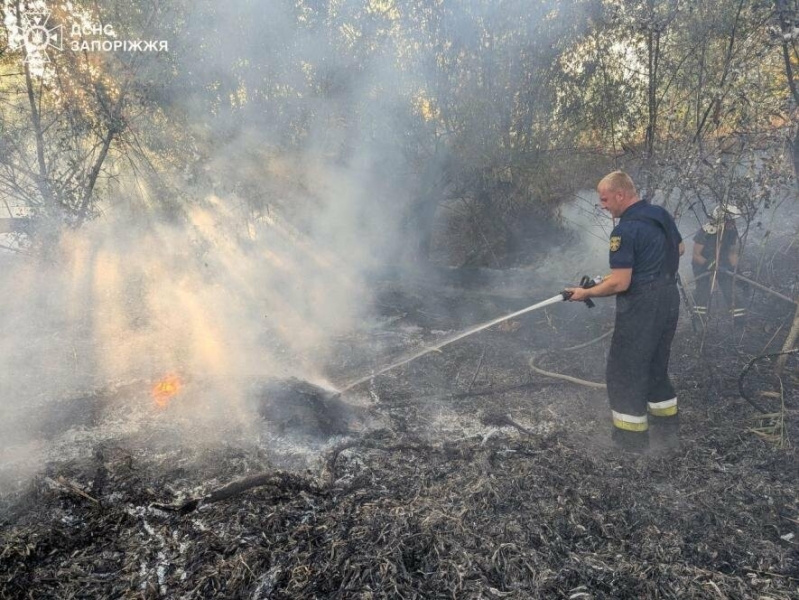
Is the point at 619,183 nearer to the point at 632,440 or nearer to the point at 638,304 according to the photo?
the point at 638,304

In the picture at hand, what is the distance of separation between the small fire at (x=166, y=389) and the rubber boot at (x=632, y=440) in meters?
3.78

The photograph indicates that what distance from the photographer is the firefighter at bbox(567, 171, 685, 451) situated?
3477mm

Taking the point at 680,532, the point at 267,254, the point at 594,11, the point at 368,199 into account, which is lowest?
the point at 680,532

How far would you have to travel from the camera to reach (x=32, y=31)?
20.4 feet

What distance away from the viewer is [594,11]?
276 inches

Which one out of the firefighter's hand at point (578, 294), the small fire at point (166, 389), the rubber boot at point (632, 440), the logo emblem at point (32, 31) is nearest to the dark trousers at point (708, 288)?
the rubber boot at point (632, 440)

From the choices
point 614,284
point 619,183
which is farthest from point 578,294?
point 619,183

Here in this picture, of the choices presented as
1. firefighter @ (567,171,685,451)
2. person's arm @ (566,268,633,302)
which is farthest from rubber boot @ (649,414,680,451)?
person's arm @ (566,268,633,302)

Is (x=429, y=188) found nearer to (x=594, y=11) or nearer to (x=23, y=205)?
(x=594, y=11)

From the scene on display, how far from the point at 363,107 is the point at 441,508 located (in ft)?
22.5

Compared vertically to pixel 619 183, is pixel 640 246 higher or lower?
lower

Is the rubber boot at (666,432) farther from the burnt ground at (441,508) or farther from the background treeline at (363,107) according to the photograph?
the background treeline at (363,107)

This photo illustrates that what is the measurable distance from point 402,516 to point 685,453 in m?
2.19

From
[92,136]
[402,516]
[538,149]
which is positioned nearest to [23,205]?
[92,136]
